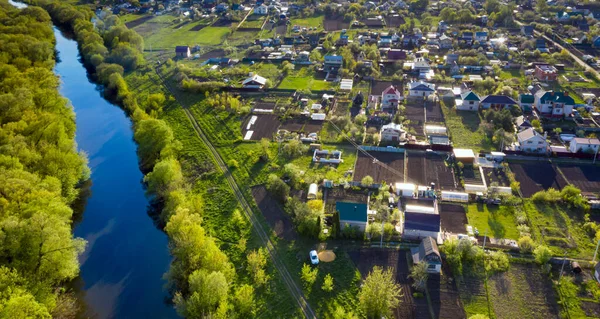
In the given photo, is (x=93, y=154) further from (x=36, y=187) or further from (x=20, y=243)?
(x=20, y=243)

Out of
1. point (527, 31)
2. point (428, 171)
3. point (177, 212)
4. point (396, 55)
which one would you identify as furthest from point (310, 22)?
point (177, 212)

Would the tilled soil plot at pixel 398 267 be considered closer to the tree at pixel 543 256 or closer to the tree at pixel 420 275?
the tree at pixel 420 275

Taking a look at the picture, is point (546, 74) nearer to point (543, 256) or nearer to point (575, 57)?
point (575, 57)

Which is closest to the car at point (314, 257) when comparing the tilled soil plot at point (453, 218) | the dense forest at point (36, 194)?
the tilled soil plot at point (453, 218)

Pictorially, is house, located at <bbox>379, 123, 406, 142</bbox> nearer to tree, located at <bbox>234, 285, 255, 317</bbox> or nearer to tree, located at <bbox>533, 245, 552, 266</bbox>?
tree, located at <bbox>533, 245, 552, 266</bbox>

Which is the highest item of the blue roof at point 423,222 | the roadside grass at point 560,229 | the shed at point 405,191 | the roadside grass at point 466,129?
the blue roof at point 423,222

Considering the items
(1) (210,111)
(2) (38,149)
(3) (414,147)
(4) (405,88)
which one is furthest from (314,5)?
(2) (38,149)

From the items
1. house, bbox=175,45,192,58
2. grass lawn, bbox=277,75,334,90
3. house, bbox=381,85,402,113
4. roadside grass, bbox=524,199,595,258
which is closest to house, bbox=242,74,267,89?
grass lawn, bbox=277,75,334,90
